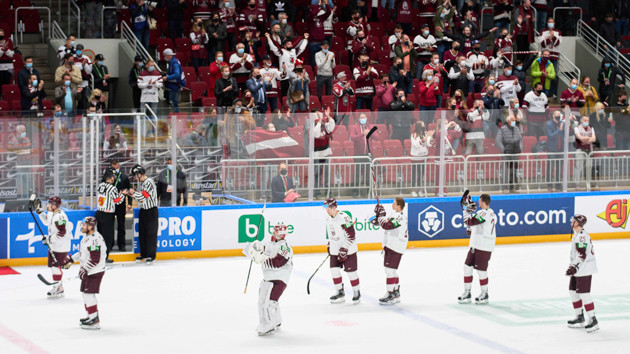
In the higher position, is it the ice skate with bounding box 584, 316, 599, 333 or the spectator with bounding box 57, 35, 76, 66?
the spectator with bounding box 57, 35, 76, 66

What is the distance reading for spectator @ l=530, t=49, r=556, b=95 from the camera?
26.2 m

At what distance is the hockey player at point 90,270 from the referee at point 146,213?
437 centimetres

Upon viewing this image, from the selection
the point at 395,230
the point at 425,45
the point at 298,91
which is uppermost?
the point at 425,45

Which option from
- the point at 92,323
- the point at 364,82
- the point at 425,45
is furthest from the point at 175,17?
the point at 92,323

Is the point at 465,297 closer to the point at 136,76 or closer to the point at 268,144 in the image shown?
the point at 268,144

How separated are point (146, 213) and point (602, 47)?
53.8 ft

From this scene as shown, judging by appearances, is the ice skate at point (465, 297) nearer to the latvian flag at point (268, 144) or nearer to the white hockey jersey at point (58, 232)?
the latvian flag at point (268, 144)

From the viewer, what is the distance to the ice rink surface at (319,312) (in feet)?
42.1

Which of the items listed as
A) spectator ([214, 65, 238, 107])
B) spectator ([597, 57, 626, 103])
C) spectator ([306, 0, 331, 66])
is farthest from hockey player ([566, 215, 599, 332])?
spectator ([597, 57, 626, 103])

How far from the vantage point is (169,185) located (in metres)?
18.8

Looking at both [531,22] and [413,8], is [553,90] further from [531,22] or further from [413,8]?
[413,8]

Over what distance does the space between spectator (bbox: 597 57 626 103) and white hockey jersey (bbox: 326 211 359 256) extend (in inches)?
533

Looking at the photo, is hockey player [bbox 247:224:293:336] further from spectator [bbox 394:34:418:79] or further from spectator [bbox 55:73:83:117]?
spectator [bbox 394:34:418:79]

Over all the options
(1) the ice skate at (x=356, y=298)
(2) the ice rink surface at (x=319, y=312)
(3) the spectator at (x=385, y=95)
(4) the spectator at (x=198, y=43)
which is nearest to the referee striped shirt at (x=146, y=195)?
(2) the ice rink surface at (x=319, y=312)
